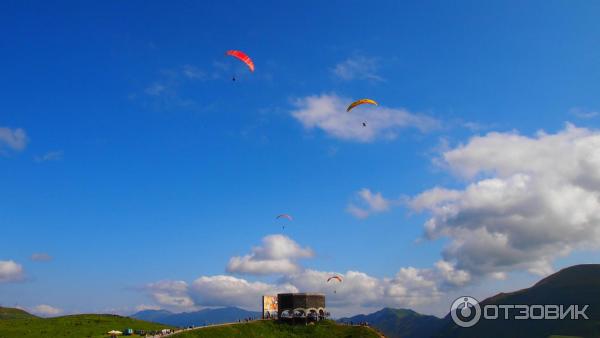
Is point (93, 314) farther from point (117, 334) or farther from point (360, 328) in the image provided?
point (360, 328)

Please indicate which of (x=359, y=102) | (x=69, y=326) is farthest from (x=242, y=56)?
(x=69, y=326)

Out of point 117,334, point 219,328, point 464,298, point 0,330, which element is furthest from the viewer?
point 219,328

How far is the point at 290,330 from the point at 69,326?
1880 inches

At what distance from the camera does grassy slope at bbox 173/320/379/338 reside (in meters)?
105

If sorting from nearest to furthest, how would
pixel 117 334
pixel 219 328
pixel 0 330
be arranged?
pixel 117 334 < pixel 0 330 < pixel 219 328

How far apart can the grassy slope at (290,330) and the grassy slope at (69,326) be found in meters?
21.1

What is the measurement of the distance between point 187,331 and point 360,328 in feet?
143

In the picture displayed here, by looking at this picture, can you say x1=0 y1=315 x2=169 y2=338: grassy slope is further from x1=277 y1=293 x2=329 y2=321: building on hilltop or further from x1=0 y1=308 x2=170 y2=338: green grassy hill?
x1=277 y1=293 x2=329 y2=321: building on hilltop

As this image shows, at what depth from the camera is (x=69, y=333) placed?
89.6 metres

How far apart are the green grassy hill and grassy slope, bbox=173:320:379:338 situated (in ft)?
69.4

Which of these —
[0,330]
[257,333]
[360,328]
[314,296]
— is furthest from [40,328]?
[360,328]

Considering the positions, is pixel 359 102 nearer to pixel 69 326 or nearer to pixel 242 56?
pixel 242 56

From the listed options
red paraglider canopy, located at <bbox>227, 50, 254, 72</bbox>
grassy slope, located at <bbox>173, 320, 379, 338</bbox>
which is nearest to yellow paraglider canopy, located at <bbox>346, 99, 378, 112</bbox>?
red paraglider canopy, located at <bbox>227, 50, 254, 72</bbox>

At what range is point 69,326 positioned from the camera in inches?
3920
